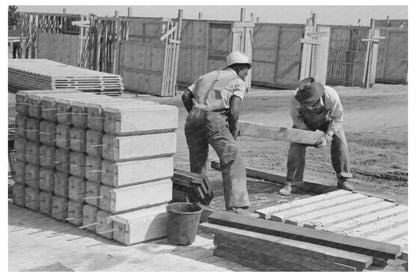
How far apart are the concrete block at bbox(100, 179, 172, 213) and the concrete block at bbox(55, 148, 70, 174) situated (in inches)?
33.8

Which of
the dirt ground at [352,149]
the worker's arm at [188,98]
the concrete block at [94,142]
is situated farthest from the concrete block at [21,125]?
the dirt ground at [352,149]

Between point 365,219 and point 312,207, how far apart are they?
729mm

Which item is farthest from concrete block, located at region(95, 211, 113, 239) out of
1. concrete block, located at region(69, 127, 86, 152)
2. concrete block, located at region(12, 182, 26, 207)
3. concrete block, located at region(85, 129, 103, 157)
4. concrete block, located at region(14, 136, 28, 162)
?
concrete block, located at region(14, 136, 28, 162)

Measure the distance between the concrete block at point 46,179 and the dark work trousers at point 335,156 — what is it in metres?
3.80

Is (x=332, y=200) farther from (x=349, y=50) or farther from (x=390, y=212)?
(x=349, y=50)

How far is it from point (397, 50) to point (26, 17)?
1822cm

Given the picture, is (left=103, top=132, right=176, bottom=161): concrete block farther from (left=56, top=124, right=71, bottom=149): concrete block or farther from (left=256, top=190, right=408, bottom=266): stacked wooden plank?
(left=256, top=190, right=408, bottom=266): stacked wooden plank

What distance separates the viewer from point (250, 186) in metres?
10.7

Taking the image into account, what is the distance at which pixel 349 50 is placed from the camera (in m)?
28.3

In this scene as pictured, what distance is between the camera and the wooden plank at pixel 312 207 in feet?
25.8

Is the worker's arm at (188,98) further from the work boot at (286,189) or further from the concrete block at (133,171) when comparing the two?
the work boot at (286,189)

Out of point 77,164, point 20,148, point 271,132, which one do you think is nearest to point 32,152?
point 20,148

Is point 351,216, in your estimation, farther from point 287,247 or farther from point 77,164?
point 77,164

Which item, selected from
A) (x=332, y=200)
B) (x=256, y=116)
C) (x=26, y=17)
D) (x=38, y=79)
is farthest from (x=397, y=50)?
(x=332, y=200)
